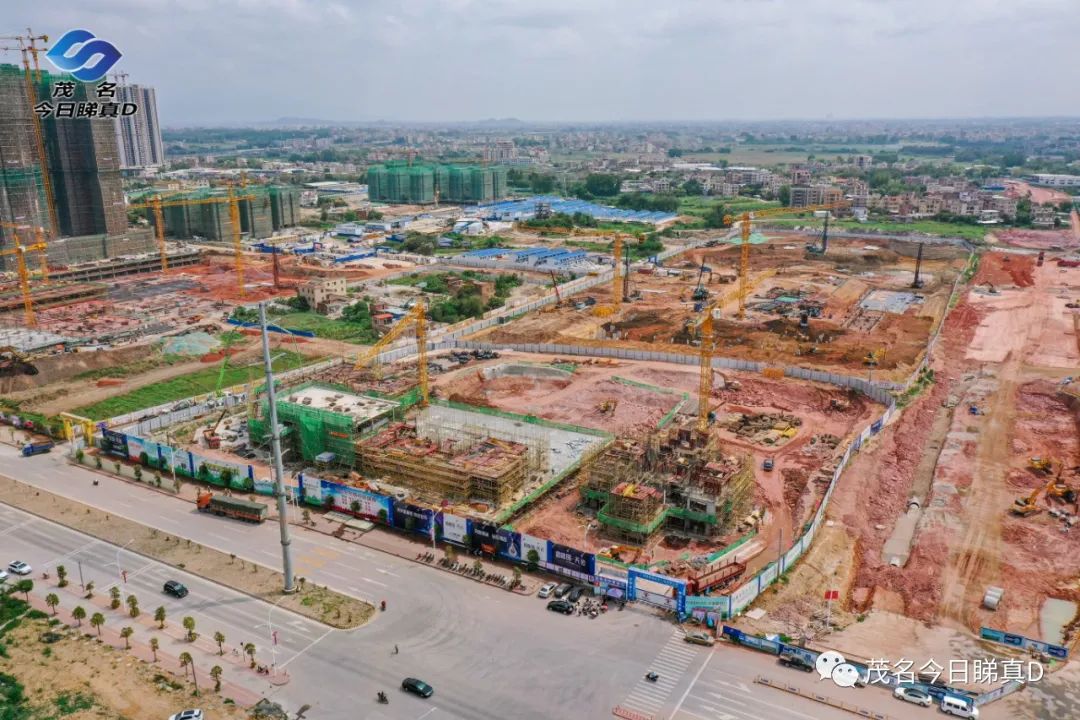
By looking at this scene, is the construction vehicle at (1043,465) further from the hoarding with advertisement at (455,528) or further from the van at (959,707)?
the hoarding with advertisement at (455,528)

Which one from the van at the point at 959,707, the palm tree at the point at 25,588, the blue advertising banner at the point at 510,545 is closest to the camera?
the van at the point at 959,707

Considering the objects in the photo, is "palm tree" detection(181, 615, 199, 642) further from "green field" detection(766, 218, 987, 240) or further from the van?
"green field" detection(766, 218, 987, 240)

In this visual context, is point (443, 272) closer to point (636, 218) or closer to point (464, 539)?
point (636, 218)

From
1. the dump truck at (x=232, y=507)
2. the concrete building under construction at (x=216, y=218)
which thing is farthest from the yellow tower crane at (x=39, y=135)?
the dump truck at (x=232, y=507)

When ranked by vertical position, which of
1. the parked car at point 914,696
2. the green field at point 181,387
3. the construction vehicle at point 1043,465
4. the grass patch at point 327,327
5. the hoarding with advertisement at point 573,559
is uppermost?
the hoarding with advertisement at point 573,559

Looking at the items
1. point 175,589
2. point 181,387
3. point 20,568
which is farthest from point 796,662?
point 181,387

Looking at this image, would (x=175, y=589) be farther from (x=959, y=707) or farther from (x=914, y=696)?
(x=959, y=707)
